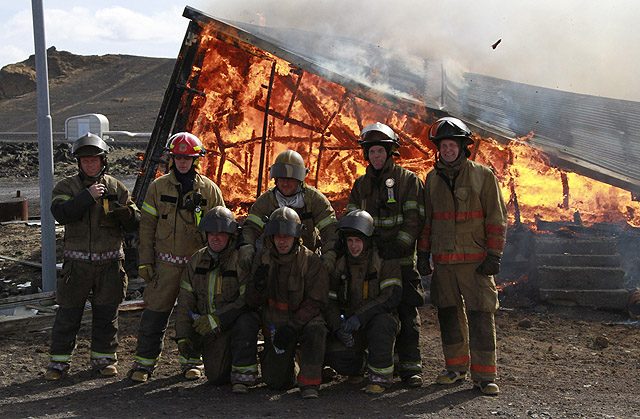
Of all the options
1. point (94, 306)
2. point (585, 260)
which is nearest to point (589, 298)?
point (585, 260)

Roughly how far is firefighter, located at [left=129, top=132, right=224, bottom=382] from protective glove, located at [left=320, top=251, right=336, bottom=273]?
1.07 m

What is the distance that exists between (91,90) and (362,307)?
170 feet

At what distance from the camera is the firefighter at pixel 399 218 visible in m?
5.32

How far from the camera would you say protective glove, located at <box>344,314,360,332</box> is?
513 centimetres

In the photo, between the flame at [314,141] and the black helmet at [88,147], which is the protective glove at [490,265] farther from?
the flame at [314,141]

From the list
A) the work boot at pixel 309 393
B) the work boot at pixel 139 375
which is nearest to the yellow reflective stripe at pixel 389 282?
the work boot at pixel 309 393

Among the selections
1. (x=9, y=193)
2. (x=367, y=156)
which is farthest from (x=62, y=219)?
(x=9, y=193)

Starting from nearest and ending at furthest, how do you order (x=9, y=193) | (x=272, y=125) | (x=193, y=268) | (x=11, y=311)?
(x=193, y=268)
(x=11, y=311)
(x=272, y=125)
(x=9, y=193)

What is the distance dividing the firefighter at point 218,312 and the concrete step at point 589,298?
4.01 m

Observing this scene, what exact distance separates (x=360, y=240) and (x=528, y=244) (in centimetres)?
427

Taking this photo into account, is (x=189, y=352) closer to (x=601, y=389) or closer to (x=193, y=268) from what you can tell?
(x=193, y=268)

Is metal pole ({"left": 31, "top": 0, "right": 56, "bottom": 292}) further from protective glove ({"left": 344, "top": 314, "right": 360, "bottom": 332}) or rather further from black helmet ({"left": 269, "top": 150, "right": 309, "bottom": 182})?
protective glove ({"left": 344, "top": 314, "right": 360, "bottom": 332})

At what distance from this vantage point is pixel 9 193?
59.1ft

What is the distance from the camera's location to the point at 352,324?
5.14 meters
